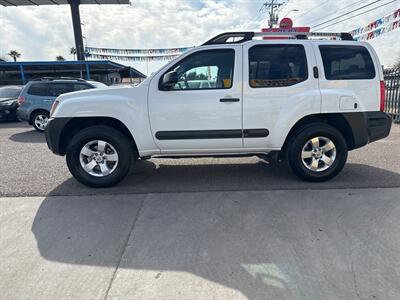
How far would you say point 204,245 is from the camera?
3094mm

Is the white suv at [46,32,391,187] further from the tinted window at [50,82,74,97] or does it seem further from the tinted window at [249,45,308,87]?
the tinted window at [50,82,74,97]

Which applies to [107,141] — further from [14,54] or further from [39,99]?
[14,54]

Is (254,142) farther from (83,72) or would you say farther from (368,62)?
(83,72)

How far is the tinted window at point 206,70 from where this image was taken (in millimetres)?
4488

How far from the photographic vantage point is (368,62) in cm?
466

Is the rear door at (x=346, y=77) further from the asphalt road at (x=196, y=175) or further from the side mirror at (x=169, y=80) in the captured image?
the side mirror at (x=169, y=80)

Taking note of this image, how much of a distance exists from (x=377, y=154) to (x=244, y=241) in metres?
4.50

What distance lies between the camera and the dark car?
12516 millimetres

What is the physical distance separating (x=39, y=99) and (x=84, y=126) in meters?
6.37

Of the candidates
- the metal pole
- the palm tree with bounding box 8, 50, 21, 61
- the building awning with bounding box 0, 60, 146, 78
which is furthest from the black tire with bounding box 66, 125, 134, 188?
the palm tree with bounding box 8, 50, 21, 61

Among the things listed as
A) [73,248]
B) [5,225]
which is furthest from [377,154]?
[5,225]

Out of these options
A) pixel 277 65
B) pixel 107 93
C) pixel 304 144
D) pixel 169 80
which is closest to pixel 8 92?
pixel 107 93

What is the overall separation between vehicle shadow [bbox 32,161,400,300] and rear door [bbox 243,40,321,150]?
3.06ft

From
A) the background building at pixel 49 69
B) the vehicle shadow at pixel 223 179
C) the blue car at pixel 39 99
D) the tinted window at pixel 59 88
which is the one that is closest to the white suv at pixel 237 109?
the vehicle shadow at pixel 223 179
